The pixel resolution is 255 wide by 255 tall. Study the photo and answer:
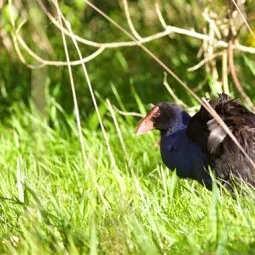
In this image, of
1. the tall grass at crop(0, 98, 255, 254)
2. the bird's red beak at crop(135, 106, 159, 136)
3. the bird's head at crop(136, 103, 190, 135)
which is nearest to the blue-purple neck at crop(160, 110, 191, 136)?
the bird's head at crop(136, 103, 190, 135)

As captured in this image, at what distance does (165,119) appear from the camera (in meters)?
4.77

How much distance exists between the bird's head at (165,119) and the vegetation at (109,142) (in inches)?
9.2

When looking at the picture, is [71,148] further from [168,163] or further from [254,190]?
[254,190]

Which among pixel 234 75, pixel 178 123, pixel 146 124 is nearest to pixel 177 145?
pixel 178 123

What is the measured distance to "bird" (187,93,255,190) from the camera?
13.5 feet

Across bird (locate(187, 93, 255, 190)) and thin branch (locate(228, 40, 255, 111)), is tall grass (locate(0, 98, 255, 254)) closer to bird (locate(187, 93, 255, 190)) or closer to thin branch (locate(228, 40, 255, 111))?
bird (locate(187, 93, 255, 190))

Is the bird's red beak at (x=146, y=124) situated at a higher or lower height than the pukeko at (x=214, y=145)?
higher

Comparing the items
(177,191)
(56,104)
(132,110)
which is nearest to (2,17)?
(56,104)

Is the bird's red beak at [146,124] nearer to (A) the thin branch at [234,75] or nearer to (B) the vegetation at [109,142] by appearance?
(B) the vegetation at [109,142]

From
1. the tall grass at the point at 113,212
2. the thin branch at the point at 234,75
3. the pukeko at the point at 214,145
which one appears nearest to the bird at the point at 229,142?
the pukeko at the point at 214,145

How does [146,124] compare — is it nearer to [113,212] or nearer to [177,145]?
[177,145]

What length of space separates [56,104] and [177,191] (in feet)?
7.43

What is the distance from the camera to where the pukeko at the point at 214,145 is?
13.6 ft

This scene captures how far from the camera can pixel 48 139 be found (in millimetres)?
5621
